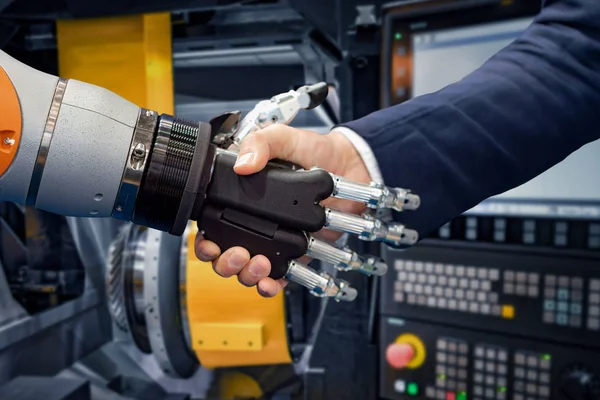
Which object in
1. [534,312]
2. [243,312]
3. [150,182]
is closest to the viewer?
[150,182]

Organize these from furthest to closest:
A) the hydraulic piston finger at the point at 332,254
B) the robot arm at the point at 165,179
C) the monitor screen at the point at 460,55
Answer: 1. the monitor screen at the point at 460,55
2. the hydraulic piston finger at the point at 332,254
3. the robot arm at the point at 165,179

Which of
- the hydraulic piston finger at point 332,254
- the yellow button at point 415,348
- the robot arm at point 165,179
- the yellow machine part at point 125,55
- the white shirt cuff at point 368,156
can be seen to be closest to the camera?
the robot arm at point 165,179

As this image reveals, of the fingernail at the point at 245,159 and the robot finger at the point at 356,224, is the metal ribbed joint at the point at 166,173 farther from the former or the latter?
the robot finger at the point at 356,224

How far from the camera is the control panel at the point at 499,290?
30.0 inches

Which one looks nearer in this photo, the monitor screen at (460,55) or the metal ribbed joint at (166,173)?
the metal ribbed joint at (166,173)

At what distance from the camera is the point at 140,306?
991 millimetres

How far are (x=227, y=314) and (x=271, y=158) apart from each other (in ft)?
1.68

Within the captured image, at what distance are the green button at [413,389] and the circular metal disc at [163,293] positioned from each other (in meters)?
0.50

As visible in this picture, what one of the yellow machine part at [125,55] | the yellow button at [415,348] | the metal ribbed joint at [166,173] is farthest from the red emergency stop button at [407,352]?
the yellow machine part at [125,55]

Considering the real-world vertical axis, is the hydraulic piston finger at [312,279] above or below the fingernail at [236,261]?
below

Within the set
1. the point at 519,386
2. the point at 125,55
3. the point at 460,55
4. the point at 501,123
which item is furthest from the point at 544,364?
the point at 125,55

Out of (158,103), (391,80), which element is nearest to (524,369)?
(391,80)

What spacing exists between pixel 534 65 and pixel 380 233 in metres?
0.35

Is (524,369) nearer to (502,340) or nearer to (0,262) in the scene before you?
(502,340)
